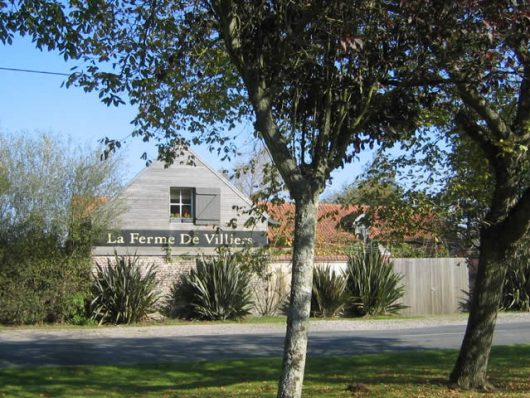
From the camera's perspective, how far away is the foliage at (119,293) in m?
21.5

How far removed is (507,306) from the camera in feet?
88.7

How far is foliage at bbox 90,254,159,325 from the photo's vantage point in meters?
21.5

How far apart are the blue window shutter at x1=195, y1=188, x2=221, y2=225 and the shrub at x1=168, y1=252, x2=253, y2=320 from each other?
12.1 feet

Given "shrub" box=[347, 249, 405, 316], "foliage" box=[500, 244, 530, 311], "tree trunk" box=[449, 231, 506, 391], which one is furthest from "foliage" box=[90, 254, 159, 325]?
"tree trunk" box=[449, 231, 506, 391]

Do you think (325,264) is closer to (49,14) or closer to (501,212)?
(501,212)

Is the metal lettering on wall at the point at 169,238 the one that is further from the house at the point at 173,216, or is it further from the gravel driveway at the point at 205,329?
the gravel driveway at the point at 205,329

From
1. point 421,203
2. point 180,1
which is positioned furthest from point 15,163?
point 421,203

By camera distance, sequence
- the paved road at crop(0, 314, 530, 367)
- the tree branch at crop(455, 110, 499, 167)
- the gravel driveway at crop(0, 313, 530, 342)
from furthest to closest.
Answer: the gravel driveway at crop(0, 313, 530, 342) < the paved road at crop(0, 314, 530, 367) < the tree branch at crop(455, 110, 499, 167)

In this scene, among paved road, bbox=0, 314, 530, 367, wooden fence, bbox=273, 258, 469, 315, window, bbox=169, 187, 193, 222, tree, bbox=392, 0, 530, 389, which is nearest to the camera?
tree, bbox=392, 0, 530, 389

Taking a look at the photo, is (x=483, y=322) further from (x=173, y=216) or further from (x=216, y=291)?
(x=173, y=216)

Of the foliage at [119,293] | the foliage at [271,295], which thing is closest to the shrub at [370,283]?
the foliage at [271,295]

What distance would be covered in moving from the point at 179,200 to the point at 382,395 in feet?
64.0

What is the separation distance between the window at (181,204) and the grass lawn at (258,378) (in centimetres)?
1497

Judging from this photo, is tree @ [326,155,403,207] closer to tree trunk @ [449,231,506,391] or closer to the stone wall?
tree trunk @ [449,231,506,391]
